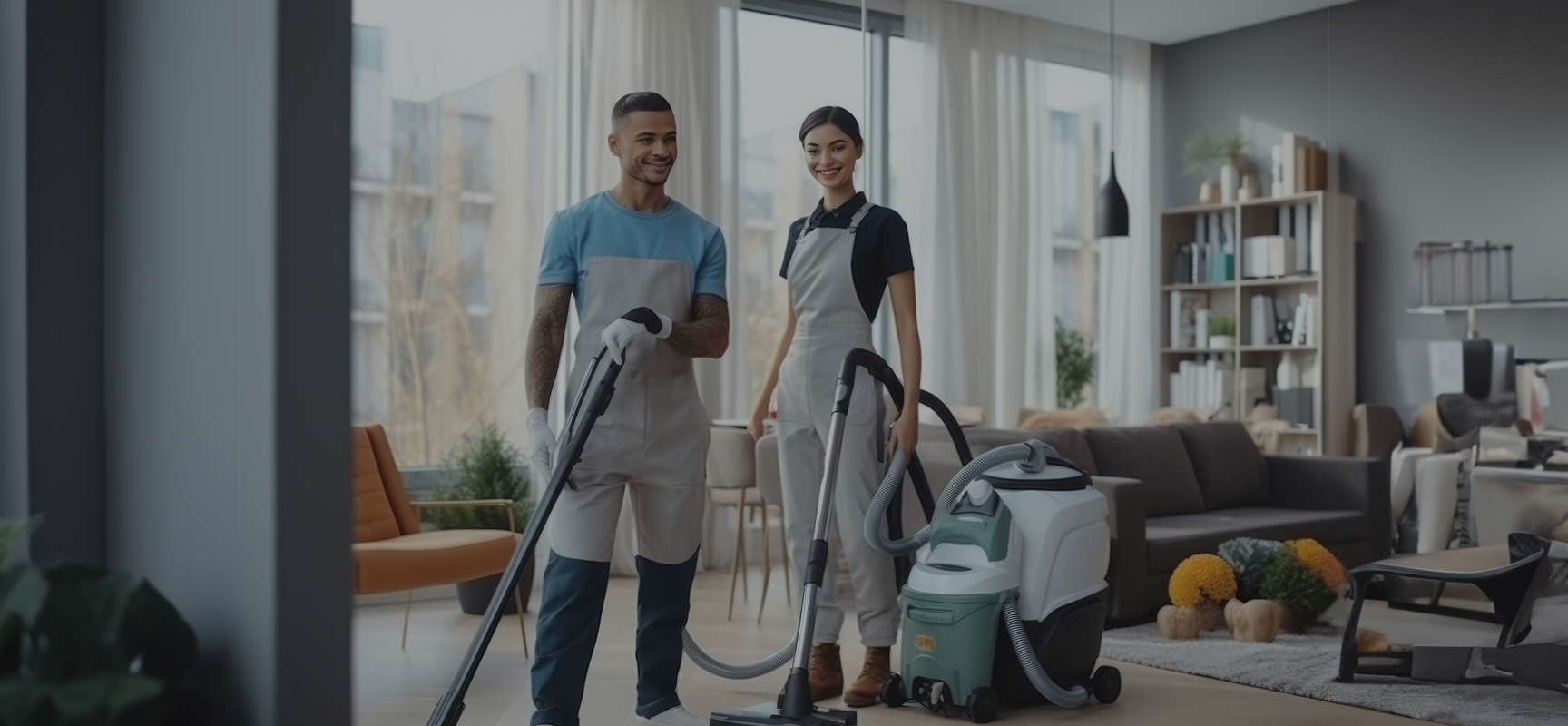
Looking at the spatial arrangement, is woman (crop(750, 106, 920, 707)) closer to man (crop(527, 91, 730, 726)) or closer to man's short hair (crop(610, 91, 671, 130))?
man (crop(527, 91, 730, 726))

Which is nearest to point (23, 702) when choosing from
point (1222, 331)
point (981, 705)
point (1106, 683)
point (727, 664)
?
point (727, 664)

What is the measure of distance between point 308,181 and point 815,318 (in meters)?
2.04

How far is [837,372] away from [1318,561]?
205 cm

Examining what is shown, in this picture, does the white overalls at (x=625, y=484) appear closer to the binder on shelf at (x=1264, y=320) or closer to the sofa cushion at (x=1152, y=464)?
the sofa cushion at (x=1152, y=464)

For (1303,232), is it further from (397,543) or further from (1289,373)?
(397,543)

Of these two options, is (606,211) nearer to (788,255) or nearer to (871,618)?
(788,255)

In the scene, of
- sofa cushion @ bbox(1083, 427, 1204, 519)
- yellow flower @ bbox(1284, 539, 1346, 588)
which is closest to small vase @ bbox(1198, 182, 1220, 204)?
sofa cushion @ bbox(1083, 427, 1204, 519)

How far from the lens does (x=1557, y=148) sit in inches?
244

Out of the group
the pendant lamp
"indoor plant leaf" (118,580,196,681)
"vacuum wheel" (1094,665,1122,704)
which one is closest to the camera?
"indoor plant leaf" (118,580,196,681)

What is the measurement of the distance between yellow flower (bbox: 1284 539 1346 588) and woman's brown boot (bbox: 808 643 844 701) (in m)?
1.79

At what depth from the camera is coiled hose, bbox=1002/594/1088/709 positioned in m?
3.20

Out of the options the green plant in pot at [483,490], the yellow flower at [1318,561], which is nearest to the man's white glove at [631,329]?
the green plant in pot at [483,490]

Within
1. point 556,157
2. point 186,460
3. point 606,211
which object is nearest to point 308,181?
point 186,460

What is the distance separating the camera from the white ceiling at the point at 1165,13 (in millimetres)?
7488
